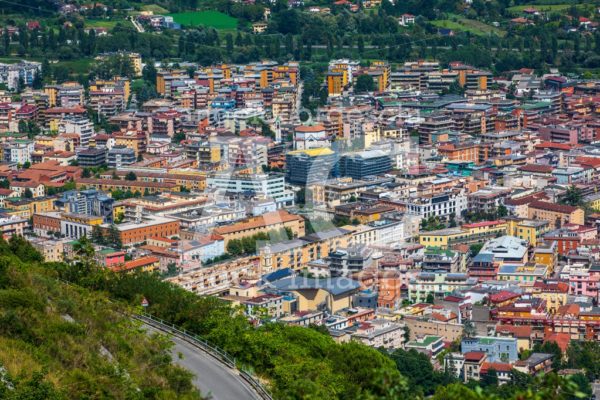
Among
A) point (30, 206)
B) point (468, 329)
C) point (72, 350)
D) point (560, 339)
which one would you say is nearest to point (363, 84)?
point (30, 206)

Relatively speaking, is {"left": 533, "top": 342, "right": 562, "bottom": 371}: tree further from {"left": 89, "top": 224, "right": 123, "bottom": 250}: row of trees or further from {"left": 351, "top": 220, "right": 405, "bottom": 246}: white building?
{"left": 89, "top": 224, "right": 123, "bottom": 250}: row of trees

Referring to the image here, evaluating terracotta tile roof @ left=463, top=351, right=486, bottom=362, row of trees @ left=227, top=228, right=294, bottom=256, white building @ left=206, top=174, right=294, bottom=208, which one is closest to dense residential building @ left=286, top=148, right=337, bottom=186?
white building @ left=206, top=174, right=294, bottom=208

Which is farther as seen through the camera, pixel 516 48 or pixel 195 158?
pixel 516 48

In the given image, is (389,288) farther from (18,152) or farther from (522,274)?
(18,152)

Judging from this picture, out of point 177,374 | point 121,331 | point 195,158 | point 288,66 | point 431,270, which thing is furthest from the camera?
point 288,66

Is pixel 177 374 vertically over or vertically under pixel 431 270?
over

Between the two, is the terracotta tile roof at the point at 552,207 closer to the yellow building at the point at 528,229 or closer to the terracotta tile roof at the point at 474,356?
the yellow building at the point at 528,229

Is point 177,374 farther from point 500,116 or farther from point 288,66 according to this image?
point 288,66

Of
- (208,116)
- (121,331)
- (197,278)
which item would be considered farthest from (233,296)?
(208,116)
